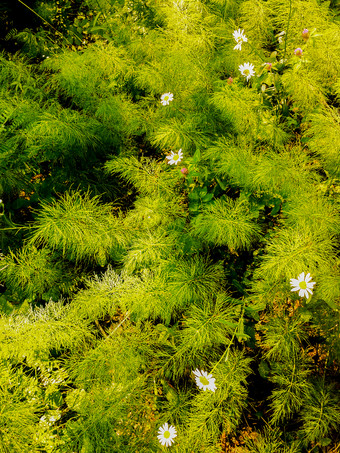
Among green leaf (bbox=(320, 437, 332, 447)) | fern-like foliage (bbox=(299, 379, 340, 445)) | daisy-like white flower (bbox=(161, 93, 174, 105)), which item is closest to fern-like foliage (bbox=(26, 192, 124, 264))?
daisy-like white flower (bbox=(161, 93, 174, 105))

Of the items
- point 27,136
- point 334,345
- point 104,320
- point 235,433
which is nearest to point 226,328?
point 334,345

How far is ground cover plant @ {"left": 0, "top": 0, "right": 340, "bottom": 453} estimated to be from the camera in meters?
1.70

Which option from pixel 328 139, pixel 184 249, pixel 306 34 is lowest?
pixel 184 249

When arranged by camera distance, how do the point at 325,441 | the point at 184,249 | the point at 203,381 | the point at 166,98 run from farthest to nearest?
the point at 166,98 < the point at 184,249 < the point at 325,441 < the point at 203,381

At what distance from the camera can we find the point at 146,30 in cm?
240

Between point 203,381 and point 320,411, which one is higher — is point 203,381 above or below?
above

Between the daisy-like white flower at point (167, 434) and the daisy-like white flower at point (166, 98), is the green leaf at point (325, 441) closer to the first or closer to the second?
the daisy-like white flower at point (167, 434)

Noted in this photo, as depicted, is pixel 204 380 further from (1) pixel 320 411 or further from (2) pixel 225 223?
(2) pixel 225 223

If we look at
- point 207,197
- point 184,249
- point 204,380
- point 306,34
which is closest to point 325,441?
point 204,380

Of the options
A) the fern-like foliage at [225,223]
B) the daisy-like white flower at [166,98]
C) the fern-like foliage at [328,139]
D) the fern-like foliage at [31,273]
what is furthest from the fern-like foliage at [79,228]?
the fern-like foliage at [328,139]

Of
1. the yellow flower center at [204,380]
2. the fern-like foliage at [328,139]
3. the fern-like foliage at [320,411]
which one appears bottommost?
the fern-like foliage at [320,411]

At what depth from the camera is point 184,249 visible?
6.01 feet

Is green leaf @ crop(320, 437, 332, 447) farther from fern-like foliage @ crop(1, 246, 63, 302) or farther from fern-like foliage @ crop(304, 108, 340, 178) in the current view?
fern-like foliage @ crop(1, 246, 63, 302)

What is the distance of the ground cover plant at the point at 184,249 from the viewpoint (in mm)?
1704
